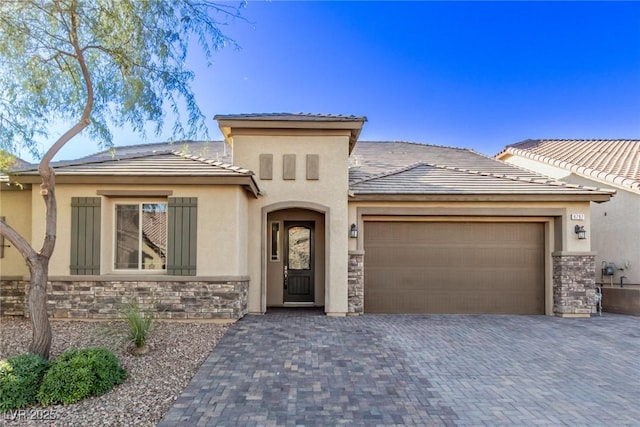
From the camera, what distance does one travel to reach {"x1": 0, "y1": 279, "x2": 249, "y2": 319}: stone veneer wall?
7488 millimetres

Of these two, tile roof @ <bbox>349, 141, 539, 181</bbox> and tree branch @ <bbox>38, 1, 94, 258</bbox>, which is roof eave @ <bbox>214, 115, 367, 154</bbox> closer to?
tile roof @ <bbox>349, 141, 539, 181</bbox>

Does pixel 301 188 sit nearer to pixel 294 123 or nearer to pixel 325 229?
pixel 325 229

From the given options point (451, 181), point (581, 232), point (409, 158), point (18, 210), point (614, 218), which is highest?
point (409, 158)

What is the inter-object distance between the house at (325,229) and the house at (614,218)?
1585 millimetres

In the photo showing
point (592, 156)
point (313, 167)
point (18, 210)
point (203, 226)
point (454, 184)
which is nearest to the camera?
point (203, 226)

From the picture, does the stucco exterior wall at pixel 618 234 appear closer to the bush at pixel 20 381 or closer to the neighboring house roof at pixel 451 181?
the neighboring house roof at pixel 451 181

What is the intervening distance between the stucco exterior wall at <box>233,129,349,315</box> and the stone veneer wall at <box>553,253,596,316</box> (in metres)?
5.47

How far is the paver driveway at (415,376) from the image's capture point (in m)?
3.81

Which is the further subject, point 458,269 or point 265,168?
point 458,269

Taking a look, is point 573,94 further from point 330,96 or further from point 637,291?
point 330,96

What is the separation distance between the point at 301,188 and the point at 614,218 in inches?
354

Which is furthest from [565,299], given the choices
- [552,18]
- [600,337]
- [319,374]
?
[552,18]

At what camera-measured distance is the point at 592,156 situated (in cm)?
1225

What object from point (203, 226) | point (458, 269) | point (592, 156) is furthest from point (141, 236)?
point (592, 156)
